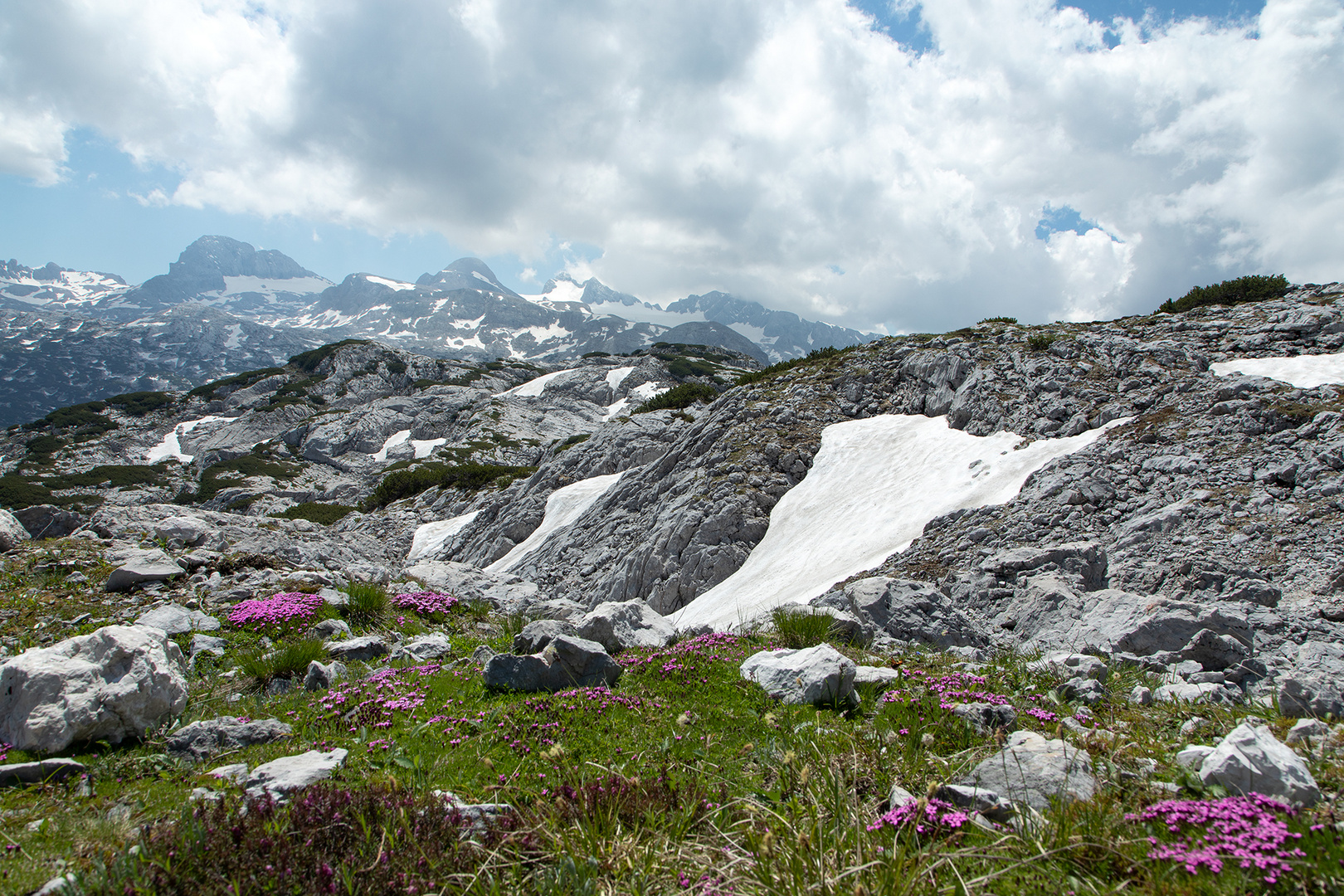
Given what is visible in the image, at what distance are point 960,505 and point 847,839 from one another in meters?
16.6

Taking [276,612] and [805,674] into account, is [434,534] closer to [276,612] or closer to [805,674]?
[276,612]

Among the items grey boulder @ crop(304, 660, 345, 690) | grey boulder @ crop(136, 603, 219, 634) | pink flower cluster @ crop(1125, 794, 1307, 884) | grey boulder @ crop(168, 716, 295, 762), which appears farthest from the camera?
grey boulder @ crop(136, 603, 219, 634)

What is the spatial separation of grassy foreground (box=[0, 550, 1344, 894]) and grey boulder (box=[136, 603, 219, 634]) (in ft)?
12.0

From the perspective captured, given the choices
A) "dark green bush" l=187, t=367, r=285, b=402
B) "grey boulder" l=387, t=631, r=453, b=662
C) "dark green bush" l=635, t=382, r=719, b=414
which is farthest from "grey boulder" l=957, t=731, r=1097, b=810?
"dark green bush" l=187, t=367, r=285, b=402

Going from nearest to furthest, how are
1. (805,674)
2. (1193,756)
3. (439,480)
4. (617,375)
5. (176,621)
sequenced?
(1193,756)
(805,674)
(176,621)
(439,480)
(617,375)

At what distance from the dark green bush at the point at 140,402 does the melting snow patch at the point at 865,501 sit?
12284 cm

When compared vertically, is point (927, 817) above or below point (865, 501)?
below

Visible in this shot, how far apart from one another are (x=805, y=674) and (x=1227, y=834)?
12.4 ft

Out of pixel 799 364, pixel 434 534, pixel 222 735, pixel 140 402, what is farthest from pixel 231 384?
pixel 222 735

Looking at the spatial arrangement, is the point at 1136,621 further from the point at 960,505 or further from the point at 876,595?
the point at 960,505

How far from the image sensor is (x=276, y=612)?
10398mm

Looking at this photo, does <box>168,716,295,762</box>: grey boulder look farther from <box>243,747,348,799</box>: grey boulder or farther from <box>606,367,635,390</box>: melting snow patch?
<box>606,367,635,390</box>: melting snow patch

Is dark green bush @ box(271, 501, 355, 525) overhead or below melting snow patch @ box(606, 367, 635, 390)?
below

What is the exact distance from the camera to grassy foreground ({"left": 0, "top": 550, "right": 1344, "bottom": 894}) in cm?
336
